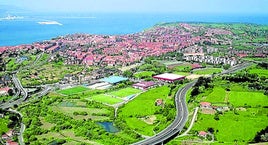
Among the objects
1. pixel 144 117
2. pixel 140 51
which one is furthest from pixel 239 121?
pixel 140 51

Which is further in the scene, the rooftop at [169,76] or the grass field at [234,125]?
the rooftop at [169,76]

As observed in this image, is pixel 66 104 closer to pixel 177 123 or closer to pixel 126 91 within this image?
pixel 126 91

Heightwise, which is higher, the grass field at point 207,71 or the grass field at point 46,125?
the grass field at point 207,71

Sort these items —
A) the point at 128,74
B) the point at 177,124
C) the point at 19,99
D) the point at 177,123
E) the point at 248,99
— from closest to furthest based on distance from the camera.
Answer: the point at 177,124 < the point at 177,123 < the point at 248,99 < the point at 19,99 < the point at 128,74

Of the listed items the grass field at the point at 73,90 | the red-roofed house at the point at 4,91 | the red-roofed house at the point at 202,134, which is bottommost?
the red-roofed house at the point at 4,91

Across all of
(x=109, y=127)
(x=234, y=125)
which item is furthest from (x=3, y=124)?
(x=234, y=125)

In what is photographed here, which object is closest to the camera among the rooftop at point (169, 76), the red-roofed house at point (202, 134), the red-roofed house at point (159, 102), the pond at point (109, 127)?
the red-roofed house at point (202, 134)

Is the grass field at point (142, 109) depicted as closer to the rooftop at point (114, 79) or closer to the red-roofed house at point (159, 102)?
the red-roofed house at point (159, 102)

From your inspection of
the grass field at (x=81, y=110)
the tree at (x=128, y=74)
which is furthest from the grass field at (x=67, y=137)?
the tree at (x=128, y=74)
